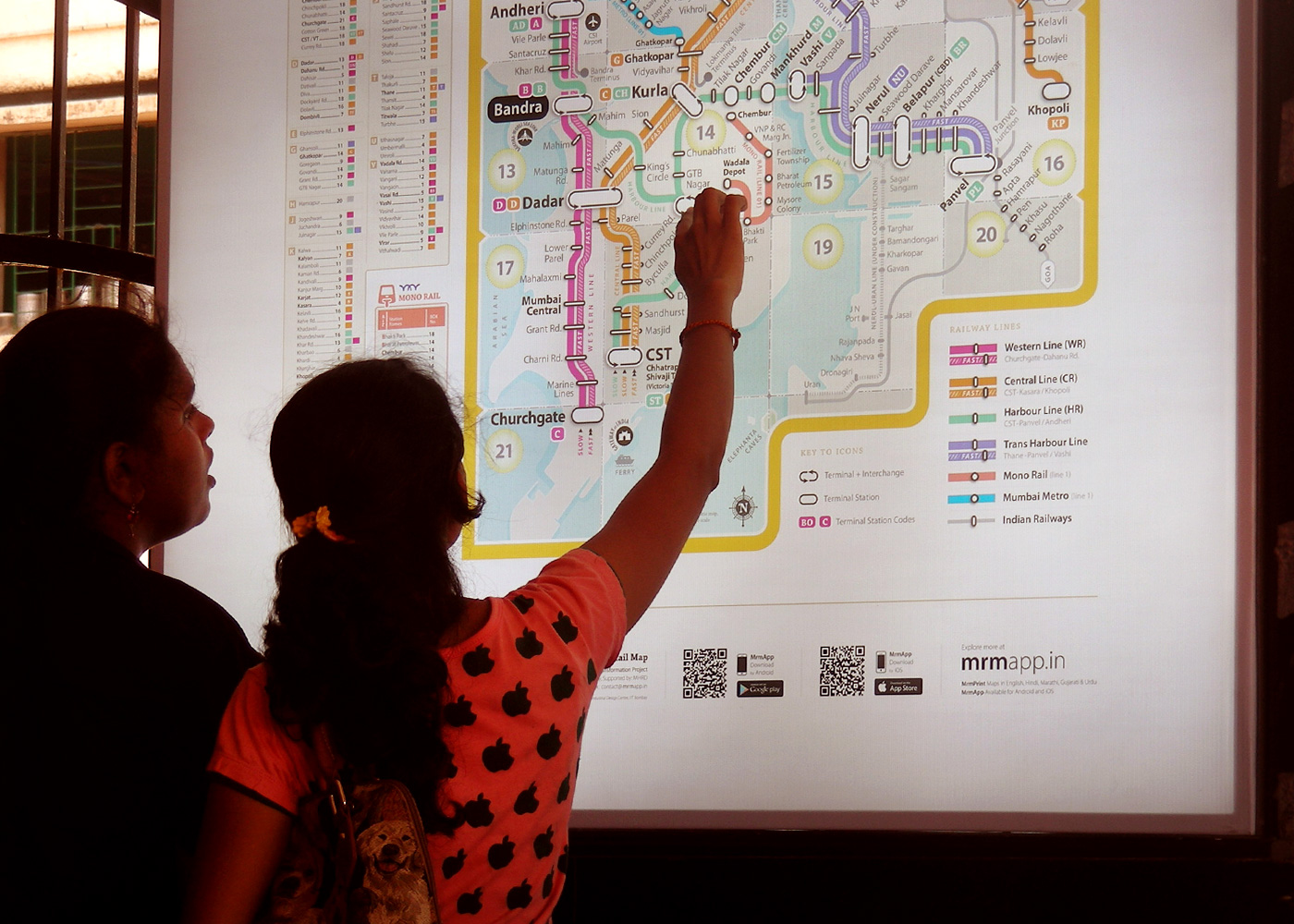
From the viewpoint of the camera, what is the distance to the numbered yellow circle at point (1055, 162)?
1.87 metres

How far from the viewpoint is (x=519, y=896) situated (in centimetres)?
113

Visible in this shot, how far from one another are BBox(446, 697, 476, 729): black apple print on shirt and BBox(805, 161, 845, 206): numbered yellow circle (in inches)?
48.8

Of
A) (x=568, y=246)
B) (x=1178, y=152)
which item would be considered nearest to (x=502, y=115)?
(x=568, y=246)

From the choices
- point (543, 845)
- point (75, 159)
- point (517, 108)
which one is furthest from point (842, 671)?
point (75, 159)

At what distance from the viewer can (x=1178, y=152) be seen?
5.98 feet

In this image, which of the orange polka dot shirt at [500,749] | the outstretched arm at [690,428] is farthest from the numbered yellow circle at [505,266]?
the orange polka dot shirt at [500,749]

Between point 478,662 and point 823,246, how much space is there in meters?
1.16

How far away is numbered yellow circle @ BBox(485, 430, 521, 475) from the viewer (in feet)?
6.78

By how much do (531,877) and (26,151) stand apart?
2.97m

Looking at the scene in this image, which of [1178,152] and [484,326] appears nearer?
[1178,152]

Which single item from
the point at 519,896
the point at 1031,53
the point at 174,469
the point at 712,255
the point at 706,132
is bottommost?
the point at 519,896

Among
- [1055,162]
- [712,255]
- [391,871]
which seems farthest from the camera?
[1055,162]

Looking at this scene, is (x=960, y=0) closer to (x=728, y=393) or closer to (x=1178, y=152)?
(x=1178, y=152)

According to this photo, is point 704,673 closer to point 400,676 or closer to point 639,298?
point 639,298
